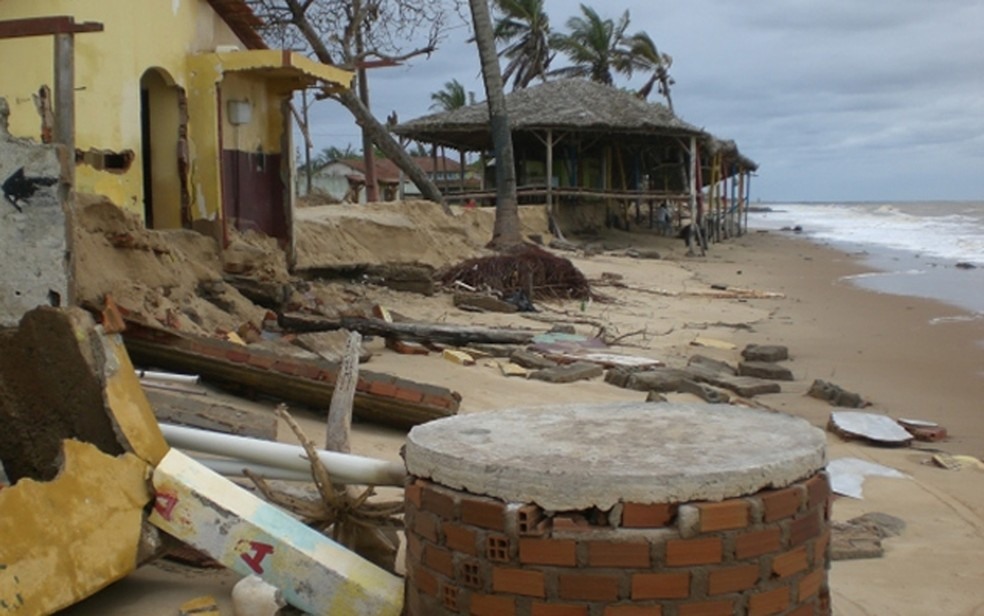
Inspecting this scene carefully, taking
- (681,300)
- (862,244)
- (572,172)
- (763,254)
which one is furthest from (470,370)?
(862,244)

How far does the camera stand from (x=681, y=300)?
1723 centimetres

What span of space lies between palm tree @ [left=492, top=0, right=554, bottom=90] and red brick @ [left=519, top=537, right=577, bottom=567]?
144 ft

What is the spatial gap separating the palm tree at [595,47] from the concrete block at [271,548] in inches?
1761

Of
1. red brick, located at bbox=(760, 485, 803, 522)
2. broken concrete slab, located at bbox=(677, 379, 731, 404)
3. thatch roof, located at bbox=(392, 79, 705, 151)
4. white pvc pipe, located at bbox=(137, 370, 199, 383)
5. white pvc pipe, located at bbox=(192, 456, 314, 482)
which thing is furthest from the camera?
thatch roof, located at bbox=(392, 79, 705, 151)

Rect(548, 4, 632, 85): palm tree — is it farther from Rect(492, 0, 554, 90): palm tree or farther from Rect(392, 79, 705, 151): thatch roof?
Rect(392, 79, 705, 151): thatch roof

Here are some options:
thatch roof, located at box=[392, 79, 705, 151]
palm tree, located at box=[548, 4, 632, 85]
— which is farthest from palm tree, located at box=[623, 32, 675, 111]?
thatch roof, located at box=[392, 79, 705, 151]

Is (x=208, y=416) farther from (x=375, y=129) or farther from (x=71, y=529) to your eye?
(x=375, y=129)

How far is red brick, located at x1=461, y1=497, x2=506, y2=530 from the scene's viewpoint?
296cm

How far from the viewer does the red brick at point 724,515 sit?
288 centimetres

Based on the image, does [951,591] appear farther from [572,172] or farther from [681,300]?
[572,172]

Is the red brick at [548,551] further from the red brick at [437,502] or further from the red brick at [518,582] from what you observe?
the red brick at [437,502]

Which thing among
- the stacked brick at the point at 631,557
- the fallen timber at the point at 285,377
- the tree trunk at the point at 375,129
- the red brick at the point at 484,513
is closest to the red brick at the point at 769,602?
the stacked brick at the point at 631,557

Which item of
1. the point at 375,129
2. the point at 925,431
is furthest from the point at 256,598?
the point at 375,129

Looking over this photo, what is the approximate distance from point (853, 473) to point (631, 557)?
13.7 feet
